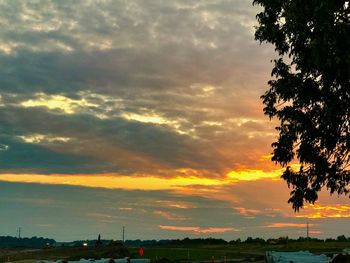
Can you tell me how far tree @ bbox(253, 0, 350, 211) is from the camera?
22.1 meters

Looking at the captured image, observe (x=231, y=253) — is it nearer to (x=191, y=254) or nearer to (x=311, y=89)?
(x=191, y=254)

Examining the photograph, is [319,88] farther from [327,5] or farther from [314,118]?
[327,5]

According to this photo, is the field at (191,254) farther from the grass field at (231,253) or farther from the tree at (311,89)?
the tree at (311,89)

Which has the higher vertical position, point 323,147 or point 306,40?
point 306,40

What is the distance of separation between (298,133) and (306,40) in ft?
17.3

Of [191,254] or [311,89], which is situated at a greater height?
[311,89]

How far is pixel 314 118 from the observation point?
87.6 ft

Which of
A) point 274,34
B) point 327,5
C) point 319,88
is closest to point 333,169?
point 319,88

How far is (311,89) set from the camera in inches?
1016

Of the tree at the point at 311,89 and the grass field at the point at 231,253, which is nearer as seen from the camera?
the tree at the point at 311,89

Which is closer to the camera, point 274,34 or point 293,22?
point 293,22

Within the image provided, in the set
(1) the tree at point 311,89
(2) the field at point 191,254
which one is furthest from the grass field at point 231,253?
(1) the tree at point 311,89

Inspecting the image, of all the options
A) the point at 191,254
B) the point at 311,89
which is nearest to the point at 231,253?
the point at 191,254

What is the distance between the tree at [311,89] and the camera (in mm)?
22078
